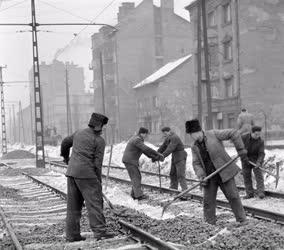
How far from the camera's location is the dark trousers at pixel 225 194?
8.10 metres

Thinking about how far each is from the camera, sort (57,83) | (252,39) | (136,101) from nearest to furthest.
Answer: (252,39) < (136,101) < (57,83)

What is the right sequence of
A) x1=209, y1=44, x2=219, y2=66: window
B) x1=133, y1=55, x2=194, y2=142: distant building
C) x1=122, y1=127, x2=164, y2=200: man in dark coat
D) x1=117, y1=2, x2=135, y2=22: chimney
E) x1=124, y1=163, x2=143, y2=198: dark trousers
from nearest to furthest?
1. x1=122, y1=127, x2=164, y2=200: man in dark coat
2. x1=124, y1=163, x2=143, y2=198: dark trousers
3. x1=209, y1=44, x2=219, y2=66: window
4. x1=133, y1=55, x2=194, y2=142: distant building
5. x1=117, y1=2, x2=135, y2=22: chimney

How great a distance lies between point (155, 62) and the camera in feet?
215

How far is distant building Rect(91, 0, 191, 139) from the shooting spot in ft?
213

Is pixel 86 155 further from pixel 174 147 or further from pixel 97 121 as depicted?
pixel 174 147

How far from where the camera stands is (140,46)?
65375mm

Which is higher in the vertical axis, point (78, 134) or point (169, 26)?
point (169, 26)

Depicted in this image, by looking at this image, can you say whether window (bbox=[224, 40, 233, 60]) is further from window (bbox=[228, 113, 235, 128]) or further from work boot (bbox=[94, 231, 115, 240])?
work boot (bbox=[94, 231, 115, 240])

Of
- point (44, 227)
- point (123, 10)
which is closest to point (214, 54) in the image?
point (123, 10)

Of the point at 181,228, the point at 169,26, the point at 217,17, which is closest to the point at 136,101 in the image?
the point at 169,26

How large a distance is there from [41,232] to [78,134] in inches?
73.9

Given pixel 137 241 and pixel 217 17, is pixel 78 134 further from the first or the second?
pixel 217 17

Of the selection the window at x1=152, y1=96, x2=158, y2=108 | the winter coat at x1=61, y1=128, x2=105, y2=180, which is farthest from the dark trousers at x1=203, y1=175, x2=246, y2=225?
the window at x1=152, y1=96, x2=158, y2=108

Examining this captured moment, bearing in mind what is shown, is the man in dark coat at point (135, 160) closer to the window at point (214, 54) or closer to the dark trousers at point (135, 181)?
the dark trousers at point (135, 181)
